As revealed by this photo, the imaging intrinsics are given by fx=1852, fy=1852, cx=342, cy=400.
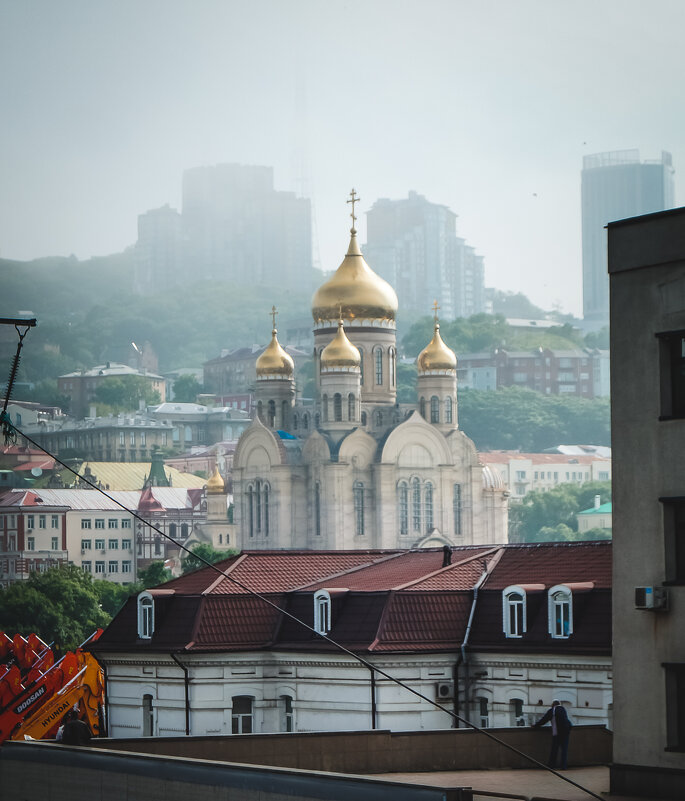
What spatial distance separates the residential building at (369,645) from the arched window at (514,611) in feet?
0.10

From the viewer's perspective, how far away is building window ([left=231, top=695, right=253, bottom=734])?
40.3 meters

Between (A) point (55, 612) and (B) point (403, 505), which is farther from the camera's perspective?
(B) point (403, 505)

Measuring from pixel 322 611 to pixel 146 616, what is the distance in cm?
445

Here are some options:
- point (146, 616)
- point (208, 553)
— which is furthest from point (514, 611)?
point (208, 553)

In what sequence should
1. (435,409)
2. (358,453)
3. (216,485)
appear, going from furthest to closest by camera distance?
1. (216,485)
2. (435,409)
3. (358,453)

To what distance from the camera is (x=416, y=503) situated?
339 feet

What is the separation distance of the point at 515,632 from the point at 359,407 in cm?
6529

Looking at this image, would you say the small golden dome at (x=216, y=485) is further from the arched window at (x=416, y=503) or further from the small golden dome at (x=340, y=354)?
the arched window at (x=416, y=503)

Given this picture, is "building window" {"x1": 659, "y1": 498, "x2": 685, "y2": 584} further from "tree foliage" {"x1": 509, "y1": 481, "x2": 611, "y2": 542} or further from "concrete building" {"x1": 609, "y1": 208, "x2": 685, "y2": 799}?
"tree foliage" {"x1": 509, "y1": 481, "x2": 611, "y2": 542}

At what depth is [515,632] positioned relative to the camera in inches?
1487

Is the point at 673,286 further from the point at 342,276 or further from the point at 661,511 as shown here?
the point at 342,276

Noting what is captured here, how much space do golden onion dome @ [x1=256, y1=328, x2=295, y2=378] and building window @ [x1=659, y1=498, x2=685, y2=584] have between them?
87146 millimetres

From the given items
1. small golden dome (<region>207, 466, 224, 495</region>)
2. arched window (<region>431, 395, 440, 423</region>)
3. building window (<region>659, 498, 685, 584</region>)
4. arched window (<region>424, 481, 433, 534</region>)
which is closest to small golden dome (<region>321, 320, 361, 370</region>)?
arched window (<region>431, 395, 440, 423</region>)

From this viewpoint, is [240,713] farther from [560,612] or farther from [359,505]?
[359,505]
